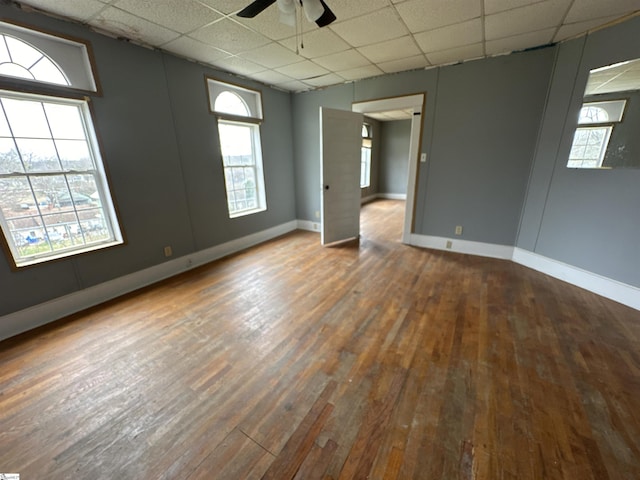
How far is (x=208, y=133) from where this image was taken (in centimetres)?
350

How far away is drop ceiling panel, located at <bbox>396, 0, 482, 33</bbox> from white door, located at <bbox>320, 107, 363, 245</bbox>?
162cm

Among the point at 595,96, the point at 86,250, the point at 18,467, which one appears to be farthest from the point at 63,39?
the point at 595,96

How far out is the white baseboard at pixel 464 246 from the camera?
11.9 feet

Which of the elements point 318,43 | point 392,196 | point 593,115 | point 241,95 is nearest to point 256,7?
point 318,43

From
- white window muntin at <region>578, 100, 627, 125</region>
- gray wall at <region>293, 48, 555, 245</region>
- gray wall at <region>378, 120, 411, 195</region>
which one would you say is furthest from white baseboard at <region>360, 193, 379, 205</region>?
white window muntin at <region>578, 100, 627, 125</region>

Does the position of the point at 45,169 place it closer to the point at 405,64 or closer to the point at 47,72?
the point at 47,72

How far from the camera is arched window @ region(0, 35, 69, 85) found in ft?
6.63

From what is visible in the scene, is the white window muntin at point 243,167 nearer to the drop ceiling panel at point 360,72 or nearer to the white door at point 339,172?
the white door at point 339,172

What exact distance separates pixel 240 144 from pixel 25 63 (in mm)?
2322

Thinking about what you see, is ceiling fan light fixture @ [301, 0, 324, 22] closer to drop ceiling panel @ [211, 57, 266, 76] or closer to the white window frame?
drop ceiling panel @ [211, 57, 266, 76]

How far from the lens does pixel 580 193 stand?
2773 mm

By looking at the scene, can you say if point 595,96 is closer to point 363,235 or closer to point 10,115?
point 363,235

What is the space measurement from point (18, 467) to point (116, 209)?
2.19m

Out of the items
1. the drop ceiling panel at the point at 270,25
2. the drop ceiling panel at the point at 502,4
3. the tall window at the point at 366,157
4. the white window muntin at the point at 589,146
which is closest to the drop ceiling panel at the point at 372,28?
the drop ceiling panel at the point at 270,25
